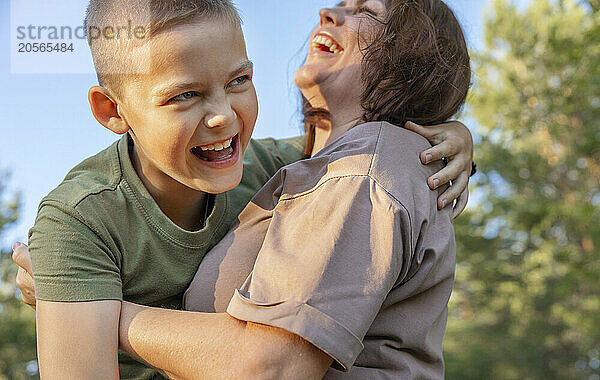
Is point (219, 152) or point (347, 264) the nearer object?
point (347, 264)

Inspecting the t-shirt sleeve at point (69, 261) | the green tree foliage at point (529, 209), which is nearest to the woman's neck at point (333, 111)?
the t-shirt sleeve at point (69, 261)

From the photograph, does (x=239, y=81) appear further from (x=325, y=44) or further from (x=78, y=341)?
(x=78, y=341)

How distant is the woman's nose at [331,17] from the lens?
2.04 meters

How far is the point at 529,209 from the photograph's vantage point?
36.6ft

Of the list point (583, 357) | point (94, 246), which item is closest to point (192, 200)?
point (94, 246)

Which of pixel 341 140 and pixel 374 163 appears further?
pixel 341 140

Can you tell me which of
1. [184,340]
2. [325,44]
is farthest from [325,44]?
[184,340]

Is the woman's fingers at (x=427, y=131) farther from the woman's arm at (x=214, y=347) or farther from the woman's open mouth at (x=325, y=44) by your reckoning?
the woman's arm at (x=214, y=347)

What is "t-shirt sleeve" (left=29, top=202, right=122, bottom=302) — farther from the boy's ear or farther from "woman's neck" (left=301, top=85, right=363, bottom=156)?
"woman's neck" (left=301, top=85, right=363, bottom=156)

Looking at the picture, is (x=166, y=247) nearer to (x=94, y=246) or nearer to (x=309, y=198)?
(x=94, y=246)

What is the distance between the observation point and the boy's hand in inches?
66.9

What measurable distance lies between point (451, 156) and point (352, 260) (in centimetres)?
63

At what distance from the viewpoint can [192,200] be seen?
1.79 meters

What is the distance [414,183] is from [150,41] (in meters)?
0.68
